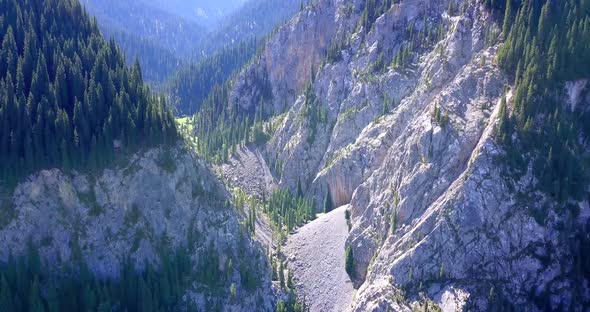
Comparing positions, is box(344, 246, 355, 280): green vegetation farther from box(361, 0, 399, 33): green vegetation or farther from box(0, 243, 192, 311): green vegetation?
box(361, 0, 399, 33): green vegetation

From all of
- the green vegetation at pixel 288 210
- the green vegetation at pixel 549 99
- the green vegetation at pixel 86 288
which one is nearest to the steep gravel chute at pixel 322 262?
the green vegetation at pixel 288 210

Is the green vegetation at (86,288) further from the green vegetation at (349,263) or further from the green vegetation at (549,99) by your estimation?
the green vegetation at (549,99)

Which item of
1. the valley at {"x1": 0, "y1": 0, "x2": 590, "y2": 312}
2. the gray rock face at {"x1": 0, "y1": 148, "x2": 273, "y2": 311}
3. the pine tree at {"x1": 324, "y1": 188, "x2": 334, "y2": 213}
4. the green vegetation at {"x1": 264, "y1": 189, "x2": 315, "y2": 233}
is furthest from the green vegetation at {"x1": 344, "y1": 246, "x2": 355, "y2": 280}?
the pine tree at {"x1": 324, "y1": 188, "x2": 334, "y2": 213}

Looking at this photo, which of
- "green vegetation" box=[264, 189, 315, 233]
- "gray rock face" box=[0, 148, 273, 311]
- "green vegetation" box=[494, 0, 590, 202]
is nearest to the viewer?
"gray rock face" box=[0, 148, 273, 311]

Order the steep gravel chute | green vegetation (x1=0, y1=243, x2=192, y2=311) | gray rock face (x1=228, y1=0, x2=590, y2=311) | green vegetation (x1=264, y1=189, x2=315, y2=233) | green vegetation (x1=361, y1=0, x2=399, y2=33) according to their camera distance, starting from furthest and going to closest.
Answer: green vegetation (x1=361, y1=0, x2=399, y2=33) < green vegetation (x1=264, y1=189, x2=315, y2=233) < the steep gravel chute < gray rock face (x1=228, y1=0, x2=590, y2=311) < green vegetation (x1=0, y1=243, x2=192, y2=311)

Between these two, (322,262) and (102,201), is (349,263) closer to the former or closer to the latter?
(322,262)

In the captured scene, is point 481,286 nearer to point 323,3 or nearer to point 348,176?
point 348,176
